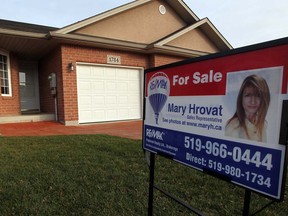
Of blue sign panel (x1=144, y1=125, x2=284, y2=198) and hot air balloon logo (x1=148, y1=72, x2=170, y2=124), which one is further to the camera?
hot air balloon logo (x1=148, y1=72, x2=170, y2=124)

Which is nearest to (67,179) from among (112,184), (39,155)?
(112,184)

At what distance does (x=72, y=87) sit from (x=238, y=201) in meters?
7.21

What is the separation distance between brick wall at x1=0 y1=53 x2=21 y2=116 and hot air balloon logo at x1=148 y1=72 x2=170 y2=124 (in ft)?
30.6

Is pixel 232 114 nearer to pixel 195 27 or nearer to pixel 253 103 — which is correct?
pixel 253 103

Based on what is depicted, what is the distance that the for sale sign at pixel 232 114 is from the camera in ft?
3.80

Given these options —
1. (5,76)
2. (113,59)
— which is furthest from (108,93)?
(5,76)

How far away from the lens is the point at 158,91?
2.03 metres

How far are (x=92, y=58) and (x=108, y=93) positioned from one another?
158cm

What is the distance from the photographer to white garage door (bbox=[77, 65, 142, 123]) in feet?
29.6

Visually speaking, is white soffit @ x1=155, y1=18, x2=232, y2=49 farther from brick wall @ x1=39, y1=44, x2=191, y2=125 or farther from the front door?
the front door

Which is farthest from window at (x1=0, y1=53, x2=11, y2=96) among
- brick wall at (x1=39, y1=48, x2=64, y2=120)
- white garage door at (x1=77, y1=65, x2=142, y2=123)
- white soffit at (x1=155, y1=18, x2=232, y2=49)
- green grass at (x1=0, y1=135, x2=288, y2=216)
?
white soffit at (x1=155, y1=18, x2=232, y2=49)

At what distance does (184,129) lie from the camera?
68.4 inches

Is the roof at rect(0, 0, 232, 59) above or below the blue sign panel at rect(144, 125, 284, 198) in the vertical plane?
above

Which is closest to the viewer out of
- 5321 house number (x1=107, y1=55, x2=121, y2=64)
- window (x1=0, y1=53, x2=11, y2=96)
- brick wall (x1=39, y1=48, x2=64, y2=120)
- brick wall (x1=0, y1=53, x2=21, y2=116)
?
brick wall (x1=39, y1=48, x2=64, y2=120)
